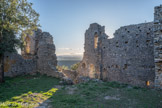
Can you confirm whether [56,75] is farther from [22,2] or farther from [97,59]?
[22,2]

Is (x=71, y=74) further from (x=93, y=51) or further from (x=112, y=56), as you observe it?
(x=112, y=56)

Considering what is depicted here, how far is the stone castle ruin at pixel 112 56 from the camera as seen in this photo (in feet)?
36.8

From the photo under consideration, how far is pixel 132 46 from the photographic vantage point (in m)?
12.6

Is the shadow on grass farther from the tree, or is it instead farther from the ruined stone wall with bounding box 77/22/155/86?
the ruined stone wall with bounding box 77/22/155/86

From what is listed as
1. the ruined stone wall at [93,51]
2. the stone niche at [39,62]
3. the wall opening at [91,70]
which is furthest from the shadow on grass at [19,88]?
the wall opening at [91,70]

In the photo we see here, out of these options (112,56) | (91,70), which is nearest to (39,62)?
(91,70)

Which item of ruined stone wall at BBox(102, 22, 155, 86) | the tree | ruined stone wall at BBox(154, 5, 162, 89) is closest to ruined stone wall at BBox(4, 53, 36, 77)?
the tree

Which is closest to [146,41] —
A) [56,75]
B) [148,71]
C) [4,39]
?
[148,71]

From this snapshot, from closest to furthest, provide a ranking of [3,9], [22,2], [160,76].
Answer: [160,76]
[3,9]
[22,2]

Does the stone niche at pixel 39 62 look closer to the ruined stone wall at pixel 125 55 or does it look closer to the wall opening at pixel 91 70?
the wall opening at pixel 91 70

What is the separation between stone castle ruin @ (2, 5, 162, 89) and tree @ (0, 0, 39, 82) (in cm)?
334

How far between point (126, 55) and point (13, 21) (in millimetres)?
11381

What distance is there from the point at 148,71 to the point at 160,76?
5.59m

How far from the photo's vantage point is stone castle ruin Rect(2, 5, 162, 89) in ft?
36.8
